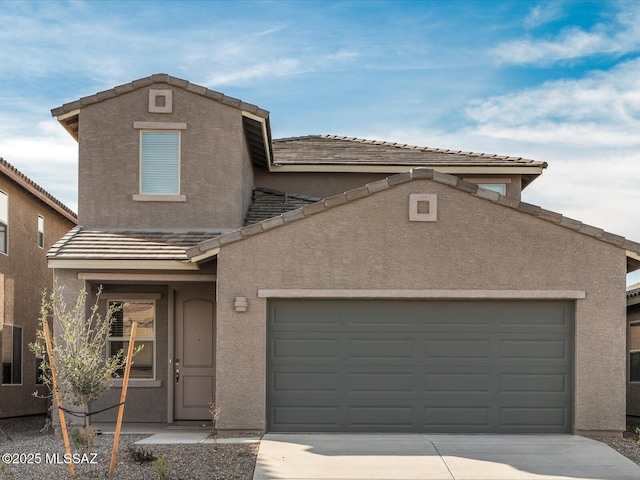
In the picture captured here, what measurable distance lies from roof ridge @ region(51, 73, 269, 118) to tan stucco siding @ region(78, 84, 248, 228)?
11cm

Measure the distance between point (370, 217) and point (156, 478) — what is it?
215 inches

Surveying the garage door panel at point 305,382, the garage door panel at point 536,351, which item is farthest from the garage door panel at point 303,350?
the garage door panel at point 536,351

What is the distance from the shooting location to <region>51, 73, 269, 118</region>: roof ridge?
16.6m

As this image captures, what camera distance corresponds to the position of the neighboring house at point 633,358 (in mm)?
19141

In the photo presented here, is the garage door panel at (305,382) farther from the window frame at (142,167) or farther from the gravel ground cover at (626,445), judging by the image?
the window frame at (142,167)

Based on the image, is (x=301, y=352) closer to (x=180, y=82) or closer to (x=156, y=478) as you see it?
(x=156, y=478)

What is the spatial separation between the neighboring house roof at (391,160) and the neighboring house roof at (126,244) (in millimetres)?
4026

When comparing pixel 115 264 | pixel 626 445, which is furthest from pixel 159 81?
pixel 626 445

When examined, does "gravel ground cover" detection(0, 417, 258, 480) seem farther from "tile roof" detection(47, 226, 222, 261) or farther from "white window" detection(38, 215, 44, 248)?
"white window" detection(38, 215, 44, 248)

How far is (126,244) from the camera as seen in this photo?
15.6 metres

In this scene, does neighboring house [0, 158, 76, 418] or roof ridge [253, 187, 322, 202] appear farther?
neighboring house [0, 158, 76, 418]

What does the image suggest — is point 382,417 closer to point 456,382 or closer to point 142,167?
point 456,382

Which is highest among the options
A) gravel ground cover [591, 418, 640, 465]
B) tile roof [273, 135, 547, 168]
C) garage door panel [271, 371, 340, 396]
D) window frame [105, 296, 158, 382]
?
tile roof [273, 135, 547, 168]

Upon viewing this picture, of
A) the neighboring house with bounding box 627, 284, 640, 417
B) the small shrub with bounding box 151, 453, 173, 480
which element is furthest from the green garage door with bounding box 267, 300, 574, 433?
the neighboring house with bounding box 627, 284, 640, 417
